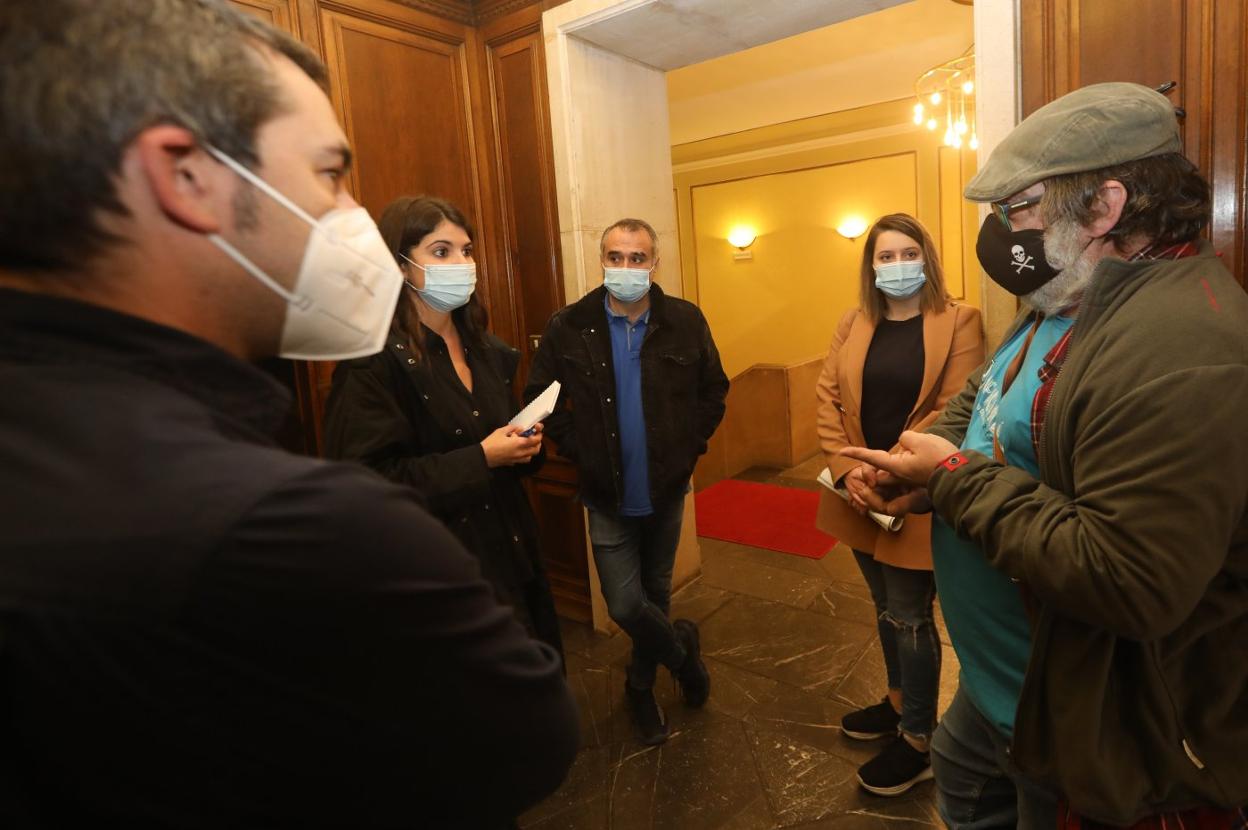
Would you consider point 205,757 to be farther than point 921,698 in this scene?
No

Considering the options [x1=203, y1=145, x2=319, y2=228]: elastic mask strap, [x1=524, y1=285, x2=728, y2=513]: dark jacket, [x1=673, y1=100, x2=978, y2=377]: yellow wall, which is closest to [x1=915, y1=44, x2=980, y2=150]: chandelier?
[x1=673, y1=100, x2=978, y2=377]: yellow wall

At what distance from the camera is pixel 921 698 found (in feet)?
7.40

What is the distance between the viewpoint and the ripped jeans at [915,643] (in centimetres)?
222

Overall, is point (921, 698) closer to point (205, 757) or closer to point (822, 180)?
point (205, 757)

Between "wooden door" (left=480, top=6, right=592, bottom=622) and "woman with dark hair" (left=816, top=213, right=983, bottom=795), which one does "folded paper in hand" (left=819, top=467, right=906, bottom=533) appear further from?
"wooden door" (left=480, top=6, right=592, bottom=622)

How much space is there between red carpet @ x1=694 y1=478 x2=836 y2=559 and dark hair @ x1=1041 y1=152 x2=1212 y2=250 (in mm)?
2963

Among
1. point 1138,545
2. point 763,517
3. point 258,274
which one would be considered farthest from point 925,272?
Result: point 763,517

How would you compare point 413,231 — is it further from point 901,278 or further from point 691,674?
point 691,674

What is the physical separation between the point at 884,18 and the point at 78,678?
580cm

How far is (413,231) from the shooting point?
2.10 metres

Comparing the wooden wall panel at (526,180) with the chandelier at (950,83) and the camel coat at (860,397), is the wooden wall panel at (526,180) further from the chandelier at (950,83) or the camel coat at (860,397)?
the chandelier at (950,83)

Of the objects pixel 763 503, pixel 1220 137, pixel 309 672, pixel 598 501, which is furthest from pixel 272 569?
pixel 763 503

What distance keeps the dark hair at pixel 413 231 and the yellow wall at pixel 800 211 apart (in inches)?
275

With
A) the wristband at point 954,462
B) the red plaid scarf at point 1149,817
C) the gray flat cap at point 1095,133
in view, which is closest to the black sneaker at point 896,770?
the red plaid scarf at point 1149,817
